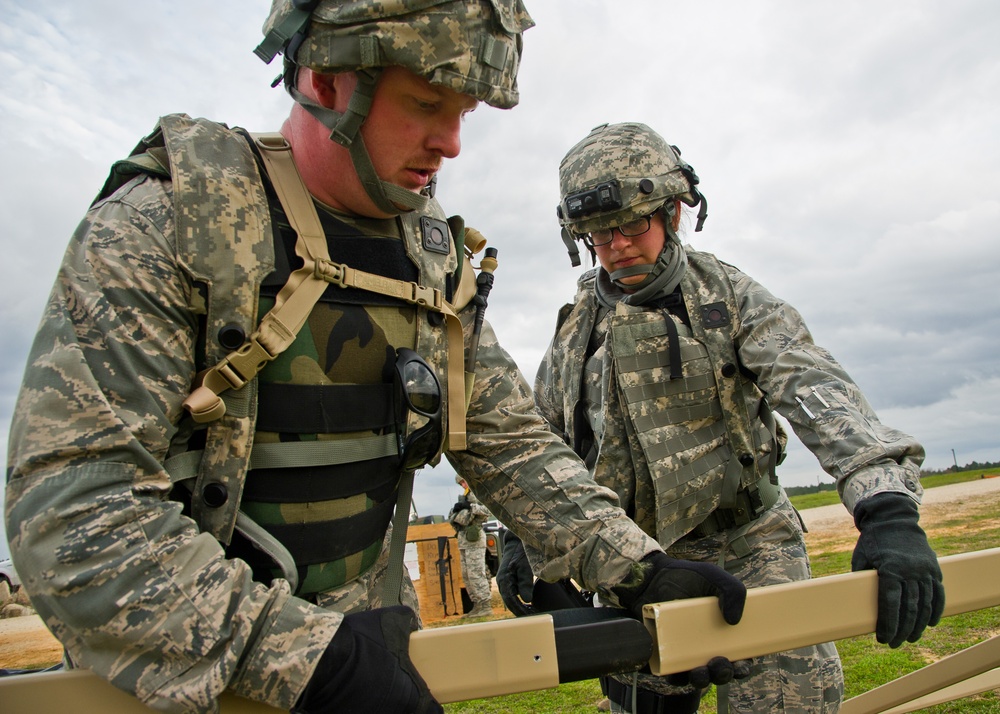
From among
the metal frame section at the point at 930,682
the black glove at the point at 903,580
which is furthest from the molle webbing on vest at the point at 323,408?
the metal frame section at the point at 930,682

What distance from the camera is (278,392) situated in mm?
1938

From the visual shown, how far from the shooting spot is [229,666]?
4.77 ft

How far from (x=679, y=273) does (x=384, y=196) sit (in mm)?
1968

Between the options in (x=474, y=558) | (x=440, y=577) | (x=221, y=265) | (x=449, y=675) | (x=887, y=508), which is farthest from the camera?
(x=440, y=577)

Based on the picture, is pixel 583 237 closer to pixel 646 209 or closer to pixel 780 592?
pixel 646 209

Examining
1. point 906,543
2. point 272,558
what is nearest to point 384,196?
point 272,558

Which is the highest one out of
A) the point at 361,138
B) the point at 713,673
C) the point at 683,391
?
the point at 361,138

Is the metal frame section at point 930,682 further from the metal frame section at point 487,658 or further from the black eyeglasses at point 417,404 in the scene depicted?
the black eyeglasses at point 417,404

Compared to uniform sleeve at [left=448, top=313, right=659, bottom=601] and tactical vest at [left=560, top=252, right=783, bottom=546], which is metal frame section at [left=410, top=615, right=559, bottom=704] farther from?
tactical vest at [left=560, top=252, right=783, bottom=546]

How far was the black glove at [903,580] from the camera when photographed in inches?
85.1

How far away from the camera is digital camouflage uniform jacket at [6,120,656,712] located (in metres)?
1.44

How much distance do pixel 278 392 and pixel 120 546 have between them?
22.3 inches

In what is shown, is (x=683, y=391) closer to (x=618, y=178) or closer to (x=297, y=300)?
(x=618, y=178)

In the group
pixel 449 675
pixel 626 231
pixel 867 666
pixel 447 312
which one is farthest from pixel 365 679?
pixel 867 666
